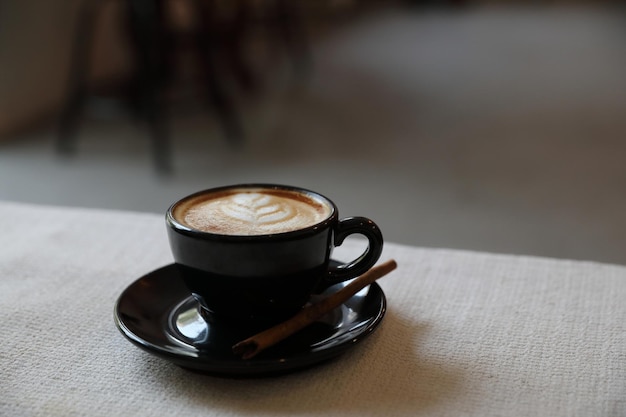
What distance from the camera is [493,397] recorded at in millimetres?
417

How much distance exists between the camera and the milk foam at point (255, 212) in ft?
1.54

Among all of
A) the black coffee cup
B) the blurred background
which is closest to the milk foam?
the black coffee cup

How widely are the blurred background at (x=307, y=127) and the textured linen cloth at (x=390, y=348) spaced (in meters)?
1.17

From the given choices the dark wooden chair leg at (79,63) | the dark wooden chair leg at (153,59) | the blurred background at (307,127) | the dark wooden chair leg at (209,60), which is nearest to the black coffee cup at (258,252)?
the blurred background at (307,127)

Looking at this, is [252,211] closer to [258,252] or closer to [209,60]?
[258,252]

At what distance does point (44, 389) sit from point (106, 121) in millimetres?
2605

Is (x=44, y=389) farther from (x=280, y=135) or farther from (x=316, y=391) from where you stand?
(x=280, y=135)

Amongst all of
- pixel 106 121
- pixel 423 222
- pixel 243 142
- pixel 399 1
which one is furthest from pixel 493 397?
pixel 399 1

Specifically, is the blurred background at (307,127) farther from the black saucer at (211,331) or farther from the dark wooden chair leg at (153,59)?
the black saucer at (211,331)

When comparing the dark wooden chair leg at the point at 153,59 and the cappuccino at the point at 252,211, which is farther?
the dark wooden chair leg at the point at 153,59

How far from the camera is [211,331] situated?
0.47 meters

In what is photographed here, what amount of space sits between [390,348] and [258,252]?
0.35 ft

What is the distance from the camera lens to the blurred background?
6.57 feet

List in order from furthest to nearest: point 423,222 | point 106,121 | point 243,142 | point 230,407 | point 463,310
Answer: point 106,121
point 243,142
point 423,222
point 463,310
point 230,407
